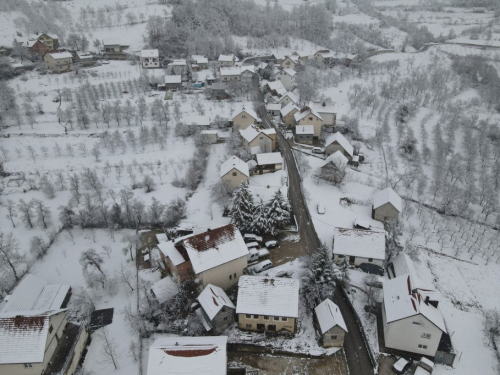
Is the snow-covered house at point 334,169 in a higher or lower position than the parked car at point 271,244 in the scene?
higher

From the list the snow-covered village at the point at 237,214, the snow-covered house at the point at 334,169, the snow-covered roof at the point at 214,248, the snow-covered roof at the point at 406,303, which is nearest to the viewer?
the snow-covered roof at the point at 406,303

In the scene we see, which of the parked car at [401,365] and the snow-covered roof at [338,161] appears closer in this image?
the parked car at [401,365]

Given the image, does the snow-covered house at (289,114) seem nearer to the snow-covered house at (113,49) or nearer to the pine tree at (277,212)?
the pine tree at (277,212)

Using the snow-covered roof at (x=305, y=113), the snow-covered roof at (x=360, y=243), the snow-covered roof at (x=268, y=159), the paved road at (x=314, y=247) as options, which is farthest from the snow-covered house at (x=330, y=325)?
the snow-covered roof at (x=305, y=113)

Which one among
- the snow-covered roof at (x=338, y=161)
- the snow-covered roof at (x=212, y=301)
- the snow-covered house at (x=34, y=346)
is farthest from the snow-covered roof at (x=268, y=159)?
the snow-covered house at (x=34, y=346)

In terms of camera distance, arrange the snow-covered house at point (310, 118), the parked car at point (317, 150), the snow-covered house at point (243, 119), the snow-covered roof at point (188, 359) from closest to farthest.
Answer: the snow-covered roof at point (188, 359), the parked car at point (317, 150), the snow-covered house at point (310, 118), the snow-covered house at point (243, 119)

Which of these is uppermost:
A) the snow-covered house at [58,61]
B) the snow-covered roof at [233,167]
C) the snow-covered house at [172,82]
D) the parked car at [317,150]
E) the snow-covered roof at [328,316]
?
the snow-covered house at [58,61]

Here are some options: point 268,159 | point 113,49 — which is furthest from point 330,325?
point 113,49

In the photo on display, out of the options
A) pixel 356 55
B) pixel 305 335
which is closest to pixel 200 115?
pixel 305 335
